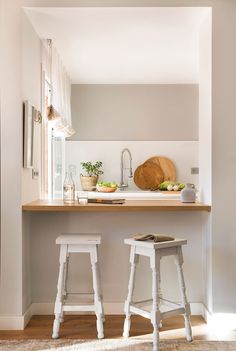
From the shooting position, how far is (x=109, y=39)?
4.11m

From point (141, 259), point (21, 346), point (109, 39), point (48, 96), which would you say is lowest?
point (21, 346)

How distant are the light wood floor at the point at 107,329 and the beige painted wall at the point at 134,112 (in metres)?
3.26

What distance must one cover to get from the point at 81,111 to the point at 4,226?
3.32 metres

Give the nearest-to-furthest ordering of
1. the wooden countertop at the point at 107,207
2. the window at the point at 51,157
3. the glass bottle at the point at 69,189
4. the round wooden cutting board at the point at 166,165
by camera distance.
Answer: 1. the wooden countertop at the point at 107,207
2. the glass bottle at the point at 69,189
3. the window at the point at 51,157
4. the round wooden cutting board at the point at 166,165

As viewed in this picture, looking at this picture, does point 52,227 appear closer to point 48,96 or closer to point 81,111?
point 48,96

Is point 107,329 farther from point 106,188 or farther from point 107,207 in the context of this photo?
point 106,188

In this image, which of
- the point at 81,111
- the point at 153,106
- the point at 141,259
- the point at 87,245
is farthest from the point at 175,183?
the point at 87,245

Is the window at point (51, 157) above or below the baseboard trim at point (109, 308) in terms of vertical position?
above

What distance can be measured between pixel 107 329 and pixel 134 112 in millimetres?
3651

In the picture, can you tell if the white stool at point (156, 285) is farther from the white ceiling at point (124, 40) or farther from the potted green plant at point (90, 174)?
the potted green plant at point (90, 174)

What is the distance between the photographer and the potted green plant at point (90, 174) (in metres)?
6.16

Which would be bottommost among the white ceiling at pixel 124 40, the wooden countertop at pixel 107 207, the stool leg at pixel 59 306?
the stool leg at pixel 59 306

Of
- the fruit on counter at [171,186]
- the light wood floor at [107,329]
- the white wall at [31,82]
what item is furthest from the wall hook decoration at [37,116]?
the fruit on counter at [171,186]

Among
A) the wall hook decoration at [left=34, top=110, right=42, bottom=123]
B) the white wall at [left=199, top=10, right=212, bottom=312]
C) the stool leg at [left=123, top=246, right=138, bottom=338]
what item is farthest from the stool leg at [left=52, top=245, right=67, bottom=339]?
the wall hook decoration at [left=34, top=110, right=42, bottom=123]
